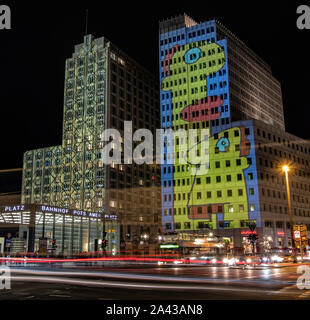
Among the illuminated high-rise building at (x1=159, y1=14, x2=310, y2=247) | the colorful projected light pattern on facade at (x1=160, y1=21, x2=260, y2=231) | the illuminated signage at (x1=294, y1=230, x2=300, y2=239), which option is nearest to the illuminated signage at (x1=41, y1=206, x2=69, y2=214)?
the illuminated high-rise building at (x1=159, y1=14, x2=310, y2=247)

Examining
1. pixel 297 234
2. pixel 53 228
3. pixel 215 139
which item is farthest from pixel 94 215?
pixel 297 234

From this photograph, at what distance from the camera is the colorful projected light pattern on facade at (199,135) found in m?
91.1

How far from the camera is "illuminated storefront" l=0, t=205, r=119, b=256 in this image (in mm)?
68188

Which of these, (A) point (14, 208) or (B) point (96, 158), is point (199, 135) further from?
Answer: (A) point (14, 208)

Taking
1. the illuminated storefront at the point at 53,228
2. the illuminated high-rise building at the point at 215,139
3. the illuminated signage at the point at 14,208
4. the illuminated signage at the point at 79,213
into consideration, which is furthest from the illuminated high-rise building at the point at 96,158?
A: the illuminated signage at the point at 14,208

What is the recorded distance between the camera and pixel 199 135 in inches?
3925

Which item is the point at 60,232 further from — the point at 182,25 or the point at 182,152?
the point at 182,25

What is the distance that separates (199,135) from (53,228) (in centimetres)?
4681

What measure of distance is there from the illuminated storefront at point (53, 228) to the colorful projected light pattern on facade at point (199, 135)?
19.5 meters

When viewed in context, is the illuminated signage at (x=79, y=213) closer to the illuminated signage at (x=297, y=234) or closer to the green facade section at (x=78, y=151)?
the green facade section at (x=78, y=151)

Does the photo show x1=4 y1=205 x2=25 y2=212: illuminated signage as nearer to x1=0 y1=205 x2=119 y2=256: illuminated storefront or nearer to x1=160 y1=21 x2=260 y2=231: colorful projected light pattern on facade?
x1=0 y1=205 x2=119 y2=256: illuminated storefront
